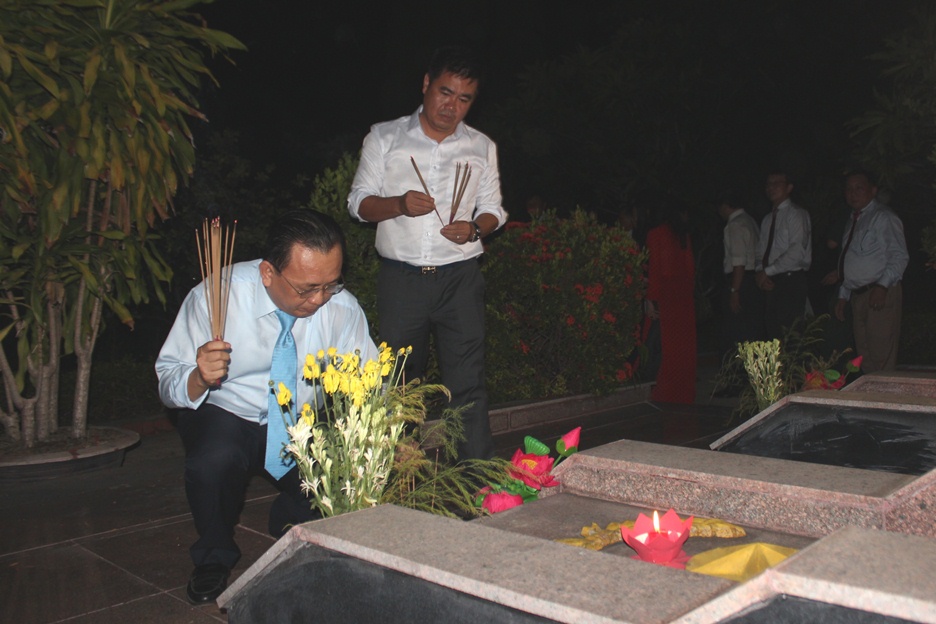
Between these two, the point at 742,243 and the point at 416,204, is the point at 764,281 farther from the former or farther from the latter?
the point at 416,204

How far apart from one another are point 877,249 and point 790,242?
710 millimetres

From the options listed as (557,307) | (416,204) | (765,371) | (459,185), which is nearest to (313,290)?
(416,204)

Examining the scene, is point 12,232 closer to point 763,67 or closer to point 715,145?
point 715,145

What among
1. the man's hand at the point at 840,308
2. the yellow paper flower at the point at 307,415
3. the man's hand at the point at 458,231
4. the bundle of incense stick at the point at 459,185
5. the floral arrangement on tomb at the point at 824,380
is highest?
the bundle of incense stick at the point at 459,185

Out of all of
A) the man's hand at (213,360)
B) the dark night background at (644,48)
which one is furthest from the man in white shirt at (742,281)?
the man's hand at (213,360)

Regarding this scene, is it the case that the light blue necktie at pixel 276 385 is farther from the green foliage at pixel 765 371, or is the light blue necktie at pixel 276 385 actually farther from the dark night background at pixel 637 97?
the dark night background at pixel 637 97

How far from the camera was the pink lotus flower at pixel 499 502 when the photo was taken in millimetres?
3221

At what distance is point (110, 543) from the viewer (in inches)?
147

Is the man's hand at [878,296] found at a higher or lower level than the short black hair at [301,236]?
lower

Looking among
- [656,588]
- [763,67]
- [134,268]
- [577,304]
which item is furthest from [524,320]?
[763,67]

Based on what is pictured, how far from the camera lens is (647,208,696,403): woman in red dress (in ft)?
24.0

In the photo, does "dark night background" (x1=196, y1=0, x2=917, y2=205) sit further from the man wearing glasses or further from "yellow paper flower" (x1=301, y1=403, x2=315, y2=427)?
"yellow paper flower" (x1=301, y1=403, x2=315, y2=427)

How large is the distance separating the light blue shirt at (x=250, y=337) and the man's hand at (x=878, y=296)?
5.00m

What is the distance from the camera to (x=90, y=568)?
3424 millimetres
